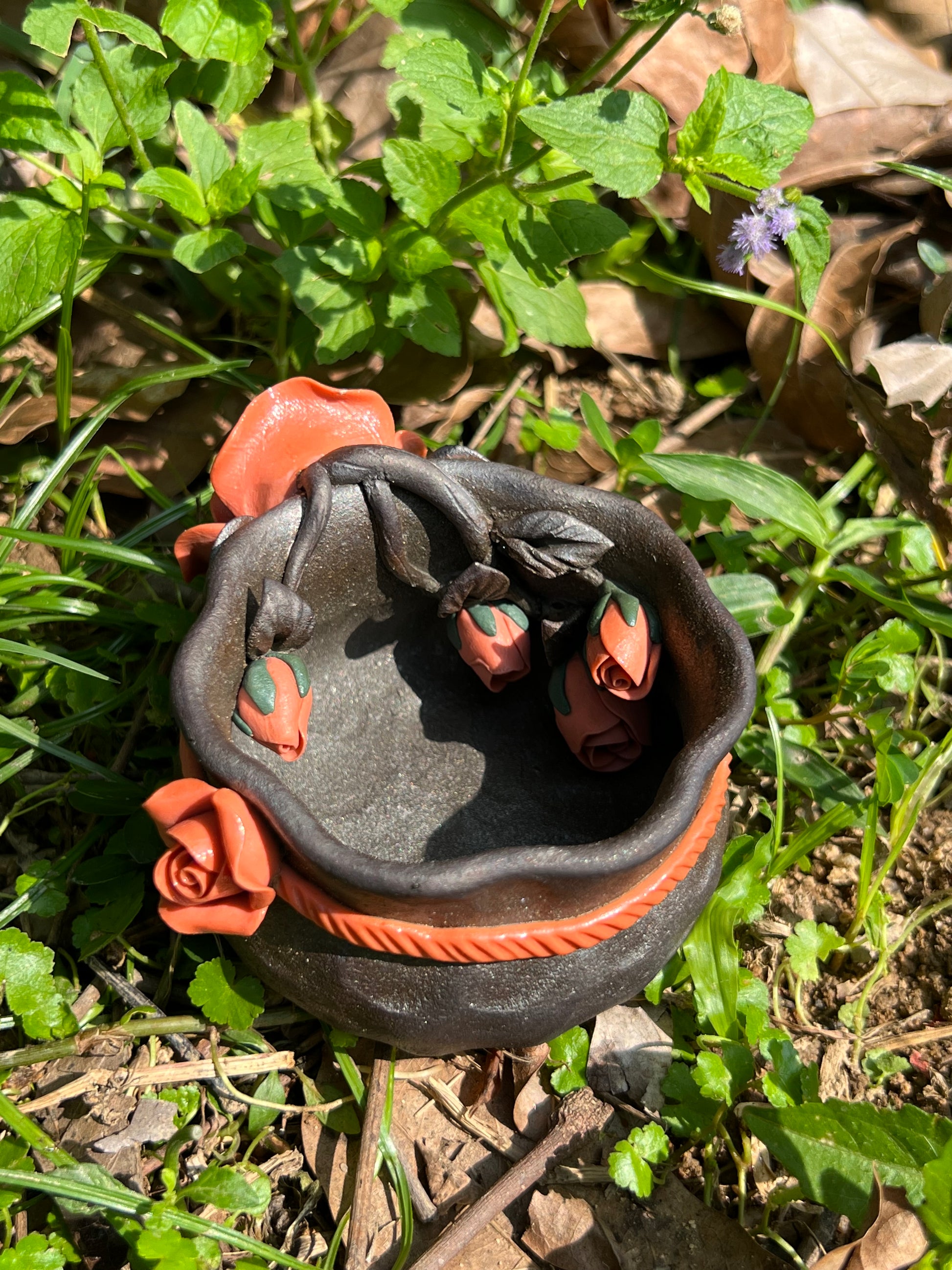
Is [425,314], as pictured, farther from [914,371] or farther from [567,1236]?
[567,1236]

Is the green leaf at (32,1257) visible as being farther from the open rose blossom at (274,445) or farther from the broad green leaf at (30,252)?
the broad green leaf at (30,252)

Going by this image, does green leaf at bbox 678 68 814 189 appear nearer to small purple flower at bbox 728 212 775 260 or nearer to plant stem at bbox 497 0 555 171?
small purple flower at bbox 728 212 775 260

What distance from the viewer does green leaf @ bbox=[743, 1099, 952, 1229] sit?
1.31 metres

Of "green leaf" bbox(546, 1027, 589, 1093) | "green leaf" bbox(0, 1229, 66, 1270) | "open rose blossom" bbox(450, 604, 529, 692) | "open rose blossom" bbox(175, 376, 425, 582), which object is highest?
"open rose blossom" bbox(175, 376, 425, 582)

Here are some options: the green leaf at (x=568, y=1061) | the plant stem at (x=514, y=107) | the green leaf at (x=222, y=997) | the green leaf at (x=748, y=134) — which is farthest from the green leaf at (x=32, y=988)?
the green leaf at (x=748, y=134)

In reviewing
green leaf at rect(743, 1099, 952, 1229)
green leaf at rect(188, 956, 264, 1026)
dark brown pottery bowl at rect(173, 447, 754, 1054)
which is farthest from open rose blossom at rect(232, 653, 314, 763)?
green leaf at rect(743, 1099, 952, 1229)

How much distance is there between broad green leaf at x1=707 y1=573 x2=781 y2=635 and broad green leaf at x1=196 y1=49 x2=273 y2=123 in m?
1.05

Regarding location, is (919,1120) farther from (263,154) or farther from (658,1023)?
(263,154)

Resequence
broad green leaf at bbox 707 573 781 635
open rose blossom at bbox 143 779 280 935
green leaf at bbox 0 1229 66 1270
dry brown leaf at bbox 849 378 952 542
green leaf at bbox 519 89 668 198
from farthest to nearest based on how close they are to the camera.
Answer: dry brown leaf at bbox 849 378 952 542 → broad green leaf at bbox 707 573 781 635 → green leaf at bbox 519 89 668 198 → green leaf at bbox 0 1229 66 1270 → open rose blossom at bbox 143 779 280 935

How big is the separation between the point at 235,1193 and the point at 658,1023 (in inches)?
24.0

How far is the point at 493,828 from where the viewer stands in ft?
5.20

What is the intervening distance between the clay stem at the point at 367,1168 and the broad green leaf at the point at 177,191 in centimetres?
121

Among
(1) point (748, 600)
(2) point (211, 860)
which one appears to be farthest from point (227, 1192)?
(1) point (748, 600)

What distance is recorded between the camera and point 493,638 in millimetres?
1543
